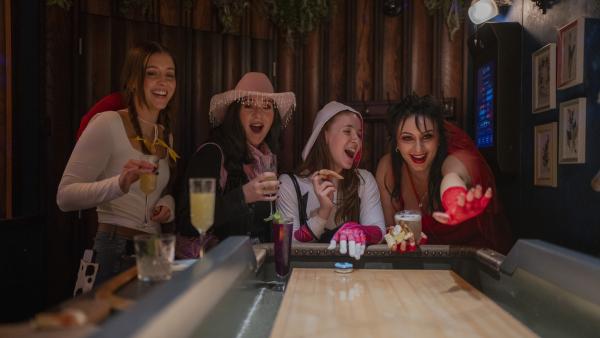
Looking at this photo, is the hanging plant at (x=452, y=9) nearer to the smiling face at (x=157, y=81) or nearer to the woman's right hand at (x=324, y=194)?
the woman's right hand at (x=324, y=194)

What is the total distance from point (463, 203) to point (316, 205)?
37.2 inches

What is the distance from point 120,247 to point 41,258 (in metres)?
1.35

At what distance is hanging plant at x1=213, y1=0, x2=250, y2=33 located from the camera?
4117 mm

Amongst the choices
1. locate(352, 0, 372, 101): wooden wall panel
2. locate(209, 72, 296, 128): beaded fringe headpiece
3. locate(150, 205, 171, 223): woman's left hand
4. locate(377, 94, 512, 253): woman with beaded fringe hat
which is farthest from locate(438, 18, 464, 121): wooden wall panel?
locate(150, 205, 171, 223): woman's left hand

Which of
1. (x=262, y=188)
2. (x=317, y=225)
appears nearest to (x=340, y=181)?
(x=317, y=225)

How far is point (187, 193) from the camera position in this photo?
3.38 metres

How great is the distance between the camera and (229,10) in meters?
4.13

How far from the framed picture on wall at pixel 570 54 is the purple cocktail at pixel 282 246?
68.1 inches

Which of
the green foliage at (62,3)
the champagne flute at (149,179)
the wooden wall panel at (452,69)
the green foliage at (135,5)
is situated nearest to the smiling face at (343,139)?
the wooden wall panel at (452,69)

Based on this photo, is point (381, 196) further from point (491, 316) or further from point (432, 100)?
point (491, 316)

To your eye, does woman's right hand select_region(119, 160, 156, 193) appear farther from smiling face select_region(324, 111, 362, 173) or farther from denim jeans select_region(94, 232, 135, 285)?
smiling face select_region(324, 111, 362, 173)

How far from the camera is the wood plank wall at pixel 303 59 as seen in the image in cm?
407

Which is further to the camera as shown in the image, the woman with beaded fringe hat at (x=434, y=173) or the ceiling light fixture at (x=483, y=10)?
the woman with beaded fringe hat at (x=434, y=173)

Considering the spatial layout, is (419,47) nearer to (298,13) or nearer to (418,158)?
(298,13)
